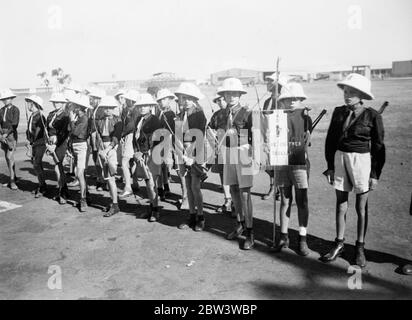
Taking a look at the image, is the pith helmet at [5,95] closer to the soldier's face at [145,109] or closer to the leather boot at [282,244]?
the soldier's face at [145,109]

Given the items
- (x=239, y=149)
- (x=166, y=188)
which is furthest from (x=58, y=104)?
(x=239, y=149)

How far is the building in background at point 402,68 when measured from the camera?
63.5 metres

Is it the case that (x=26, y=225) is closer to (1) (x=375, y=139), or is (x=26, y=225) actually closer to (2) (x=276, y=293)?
(2) (x=276, y=293)

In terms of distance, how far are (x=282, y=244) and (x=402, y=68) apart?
72936 millimetres

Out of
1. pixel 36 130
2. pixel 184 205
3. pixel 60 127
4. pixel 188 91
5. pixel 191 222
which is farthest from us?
pixel 36 130

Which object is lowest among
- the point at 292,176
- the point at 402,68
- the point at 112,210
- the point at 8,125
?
the point at 112,210

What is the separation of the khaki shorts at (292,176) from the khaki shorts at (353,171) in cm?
42

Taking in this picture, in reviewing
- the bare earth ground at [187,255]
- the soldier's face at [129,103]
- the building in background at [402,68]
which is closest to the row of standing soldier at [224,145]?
the soldier's face at [129,103]

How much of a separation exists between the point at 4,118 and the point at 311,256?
805 cm

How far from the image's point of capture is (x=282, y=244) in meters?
4.84

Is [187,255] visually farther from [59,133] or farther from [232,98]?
[59,133]

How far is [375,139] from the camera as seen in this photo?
4199 millimetres

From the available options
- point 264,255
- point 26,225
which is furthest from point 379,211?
point 26,225

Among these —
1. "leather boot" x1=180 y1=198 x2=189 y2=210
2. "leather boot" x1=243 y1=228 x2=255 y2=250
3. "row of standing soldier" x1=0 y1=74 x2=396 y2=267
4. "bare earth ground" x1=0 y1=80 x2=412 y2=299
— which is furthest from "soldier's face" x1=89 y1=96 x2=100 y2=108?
"leather boot" x1=243 y1=228 x2=255 y2=250
